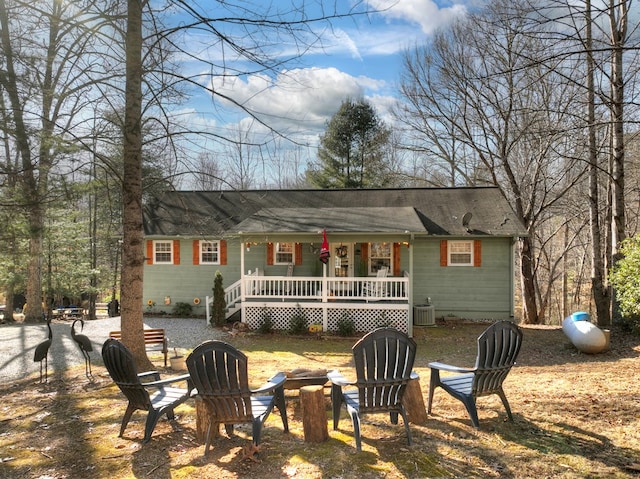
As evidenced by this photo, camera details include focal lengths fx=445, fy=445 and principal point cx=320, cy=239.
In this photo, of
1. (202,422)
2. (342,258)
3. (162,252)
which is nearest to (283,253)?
(342,258)

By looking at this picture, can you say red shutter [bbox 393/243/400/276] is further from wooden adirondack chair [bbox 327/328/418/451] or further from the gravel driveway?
wooden adirondack chair [bbox 327/328/418/451]

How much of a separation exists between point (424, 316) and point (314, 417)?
1082cm

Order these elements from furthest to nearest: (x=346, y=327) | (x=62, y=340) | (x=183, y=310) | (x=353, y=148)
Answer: (x=353, y=148)
(x=183, y=310)
(x=346, y=327)
(x=62, y=340)

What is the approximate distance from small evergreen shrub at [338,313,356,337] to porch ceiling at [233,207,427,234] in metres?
2.59

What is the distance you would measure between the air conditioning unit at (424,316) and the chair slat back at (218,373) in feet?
36.6

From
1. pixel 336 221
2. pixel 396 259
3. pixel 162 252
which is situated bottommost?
pixel 396 259

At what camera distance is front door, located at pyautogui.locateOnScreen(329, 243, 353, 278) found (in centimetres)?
1545

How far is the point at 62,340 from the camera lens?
11.8 metres

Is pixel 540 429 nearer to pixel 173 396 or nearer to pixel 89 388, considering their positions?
pixel 173 396

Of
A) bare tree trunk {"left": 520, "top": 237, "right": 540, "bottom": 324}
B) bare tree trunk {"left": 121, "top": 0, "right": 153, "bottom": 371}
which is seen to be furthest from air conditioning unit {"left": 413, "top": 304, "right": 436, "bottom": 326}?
bare tree trunk {"left": 121, "top": 0, "right": 153, "bottom": 371}

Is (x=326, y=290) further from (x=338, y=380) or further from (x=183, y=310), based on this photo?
(x=338, y=380)

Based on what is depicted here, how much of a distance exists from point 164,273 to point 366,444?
14058mm

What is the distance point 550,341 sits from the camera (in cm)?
1204

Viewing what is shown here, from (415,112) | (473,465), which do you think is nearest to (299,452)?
(473,465)
